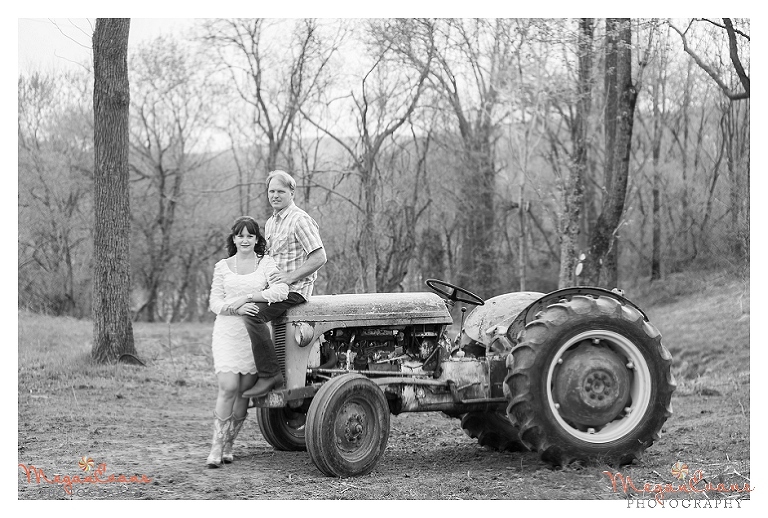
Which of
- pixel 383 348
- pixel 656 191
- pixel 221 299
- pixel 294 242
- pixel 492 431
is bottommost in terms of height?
pixel 492 431

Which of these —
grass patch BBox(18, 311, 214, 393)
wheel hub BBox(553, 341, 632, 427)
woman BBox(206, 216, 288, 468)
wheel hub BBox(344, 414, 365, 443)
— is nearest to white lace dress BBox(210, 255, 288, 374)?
woman BBox(206, 216, 288, 468)

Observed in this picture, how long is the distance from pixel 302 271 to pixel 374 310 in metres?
0.65

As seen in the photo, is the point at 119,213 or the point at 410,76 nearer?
the point at 119,213

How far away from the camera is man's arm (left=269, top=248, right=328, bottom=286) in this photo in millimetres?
5480

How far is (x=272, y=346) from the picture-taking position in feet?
17.9

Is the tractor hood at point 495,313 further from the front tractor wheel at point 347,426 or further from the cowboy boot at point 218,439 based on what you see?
the cowboy boot at point 218,439

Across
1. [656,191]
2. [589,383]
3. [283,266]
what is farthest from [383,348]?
[656,191]

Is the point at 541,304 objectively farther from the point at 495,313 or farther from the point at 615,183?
the point at 615,183

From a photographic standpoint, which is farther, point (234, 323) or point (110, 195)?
point (110, 195)

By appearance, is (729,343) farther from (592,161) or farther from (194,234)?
(194,234)

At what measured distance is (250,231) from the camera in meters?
5.60

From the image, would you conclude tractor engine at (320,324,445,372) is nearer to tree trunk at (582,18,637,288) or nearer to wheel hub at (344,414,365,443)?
wheel hub at (344,414,365,443)

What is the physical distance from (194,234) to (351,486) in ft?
81.5

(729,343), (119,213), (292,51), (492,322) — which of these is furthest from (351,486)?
(292,51)
